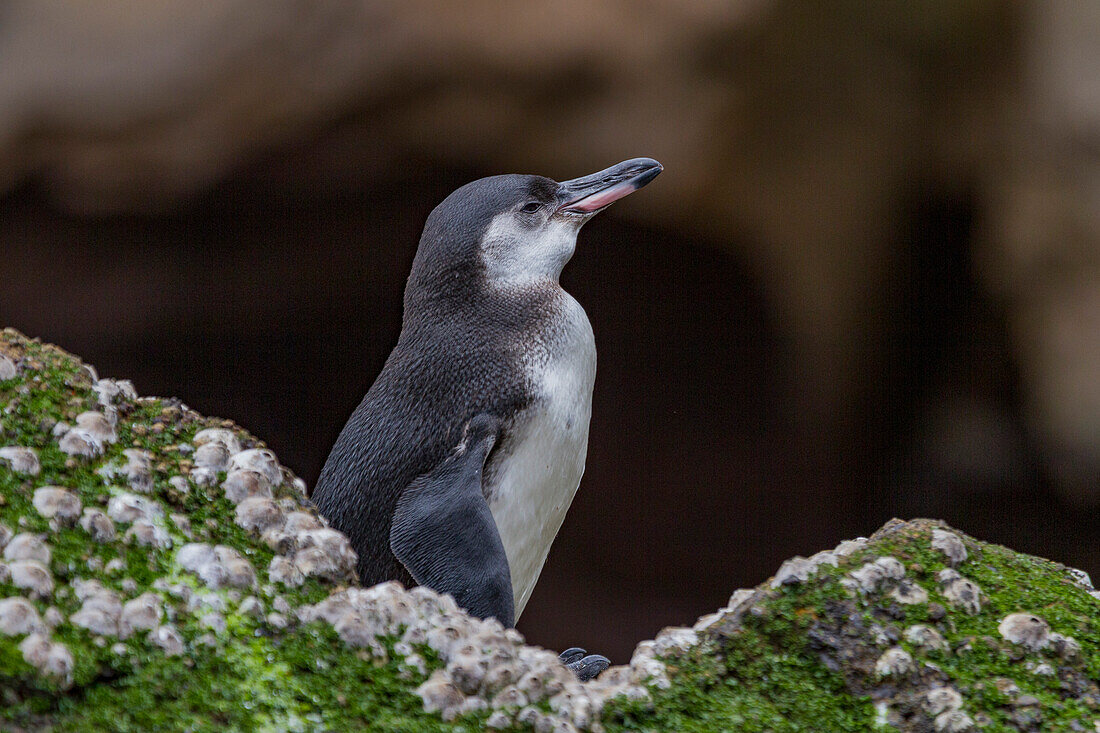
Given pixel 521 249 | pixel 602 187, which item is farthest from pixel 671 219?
pixel 521 249

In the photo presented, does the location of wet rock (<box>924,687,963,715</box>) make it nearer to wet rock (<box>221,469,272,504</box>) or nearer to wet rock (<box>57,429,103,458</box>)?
wet rock (<box>221,469,272,504</box>)

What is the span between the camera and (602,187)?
1616 mm

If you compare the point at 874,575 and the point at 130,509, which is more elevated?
the point at 874,575

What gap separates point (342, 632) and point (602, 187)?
1010 millimetres

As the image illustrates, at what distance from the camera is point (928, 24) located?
2.61m

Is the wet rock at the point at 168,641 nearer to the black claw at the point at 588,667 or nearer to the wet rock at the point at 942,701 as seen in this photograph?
the wet rock at the point at 942,701

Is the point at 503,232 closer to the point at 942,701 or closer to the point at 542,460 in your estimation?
the point at 542,460

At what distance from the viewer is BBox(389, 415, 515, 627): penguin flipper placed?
3.85ft

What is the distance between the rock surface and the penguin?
1.04ft

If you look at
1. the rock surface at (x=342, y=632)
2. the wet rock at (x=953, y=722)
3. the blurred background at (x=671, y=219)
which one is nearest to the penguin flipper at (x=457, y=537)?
the rock surface at (x=342, y=632)

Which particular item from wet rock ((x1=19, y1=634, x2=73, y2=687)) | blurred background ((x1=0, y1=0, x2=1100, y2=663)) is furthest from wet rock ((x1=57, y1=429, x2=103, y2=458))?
blurred background ((x1=0, y1=0, x2=1100, y2=663))

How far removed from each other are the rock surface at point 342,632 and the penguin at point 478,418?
12.4 inches

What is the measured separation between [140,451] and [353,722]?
1.05ft

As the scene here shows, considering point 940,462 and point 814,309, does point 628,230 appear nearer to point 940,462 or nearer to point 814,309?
point 814,309
